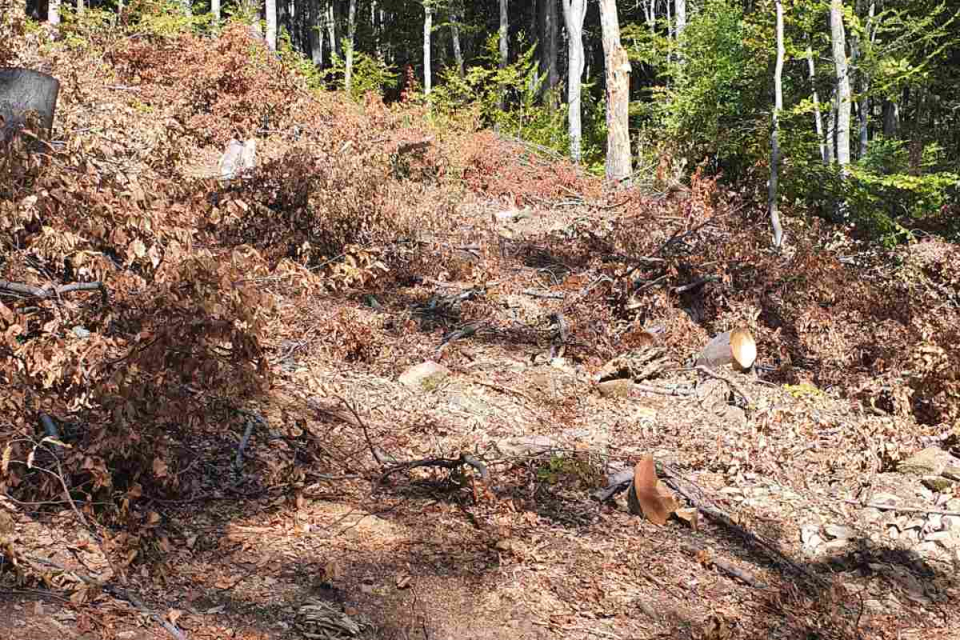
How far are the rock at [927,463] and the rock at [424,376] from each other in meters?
3.87

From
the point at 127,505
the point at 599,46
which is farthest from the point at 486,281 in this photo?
the point at 599,46

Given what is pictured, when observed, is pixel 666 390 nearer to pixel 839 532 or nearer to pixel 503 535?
pixel 839 532

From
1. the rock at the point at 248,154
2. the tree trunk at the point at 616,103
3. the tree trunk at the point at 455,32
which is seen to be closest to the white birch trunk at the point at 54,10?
the rock at the point at 248,154

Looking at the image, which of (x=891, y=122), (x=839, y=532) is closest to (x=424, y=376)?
(x=839, y=532)

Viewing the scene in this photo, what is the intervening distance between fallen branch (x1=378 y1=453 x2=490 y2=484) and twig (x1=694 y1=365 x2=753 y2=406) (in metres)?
3.28

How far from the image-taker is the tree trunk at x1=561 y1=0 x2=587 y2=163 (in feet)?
60.1

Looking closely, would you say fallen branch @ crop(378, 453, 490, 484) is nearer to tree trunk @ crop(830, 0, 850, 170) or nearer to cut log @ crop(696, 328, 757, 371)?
cut log @ crop(696, 328, 757, 371)

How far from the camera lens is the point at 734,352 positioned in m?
8.27

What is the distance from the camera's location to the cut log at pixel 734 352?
8273 millimetres

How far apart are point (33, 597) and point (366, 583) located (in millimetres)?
1440

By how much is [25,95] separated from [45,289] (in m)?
2.21

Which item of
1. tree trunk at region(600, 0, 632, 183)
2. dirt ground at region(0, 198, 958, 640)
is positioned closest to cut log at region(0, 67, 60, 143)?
dirt ground at region(0, 198, 958, 640)

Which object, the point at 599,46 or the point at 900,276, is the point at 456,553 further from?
the point at 599,46

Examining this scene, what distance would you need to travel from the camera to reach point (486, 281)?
9953mm
